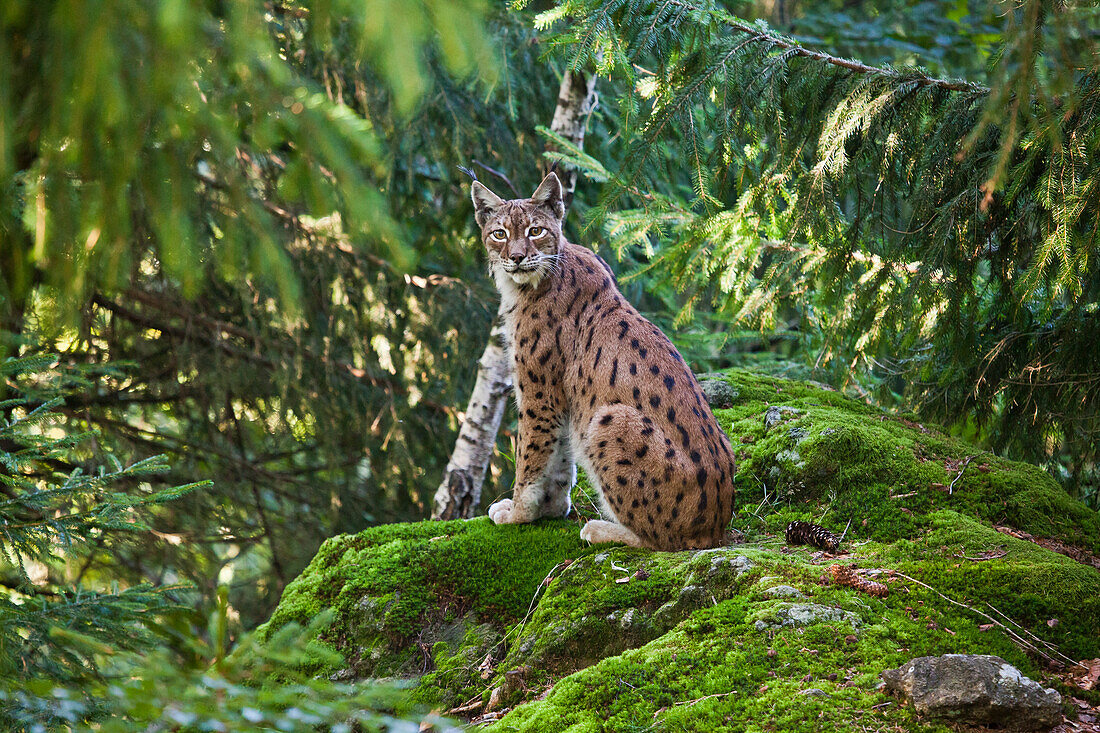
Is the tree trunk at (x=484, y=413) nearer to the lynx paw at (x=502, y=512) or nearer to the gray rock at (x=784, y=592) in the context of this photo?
the lynx paw at (x=502, y=512)

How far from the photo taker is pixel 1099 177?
373cm

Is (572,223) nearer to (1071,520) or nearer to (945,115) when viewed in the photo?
(945,115)

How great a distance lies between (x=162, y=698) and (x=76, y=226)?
1.15m

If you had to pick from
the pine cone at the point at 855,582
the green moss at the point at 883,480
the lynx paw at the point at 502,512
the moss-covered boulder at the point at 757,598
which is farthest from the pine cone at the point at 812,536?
the lynx paw at the point at 502,512

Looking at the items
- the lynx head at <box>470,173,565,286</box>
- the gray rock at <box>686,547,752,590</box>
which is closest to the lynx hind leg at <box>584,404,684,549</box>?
the gray rock at <box>686,547,752,590</box>

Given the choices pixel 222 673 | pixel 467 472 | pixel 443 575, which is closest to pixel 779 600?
pixel 443 575

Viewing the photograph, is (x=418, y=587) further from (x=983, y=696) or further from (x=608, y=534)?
(x=983, y=696)

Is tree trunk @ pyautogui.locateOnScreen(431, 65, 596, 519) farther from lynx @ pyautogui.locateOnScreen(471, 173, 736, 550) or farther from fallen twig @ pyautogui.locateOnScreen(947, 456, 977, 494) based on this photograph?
fallen twig @ pyautogui.locateOnScreen(947, 456, 977, 494)

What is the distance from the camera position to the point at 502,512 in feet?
17.2

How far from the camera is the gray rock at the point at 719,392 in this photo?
6.70 meters

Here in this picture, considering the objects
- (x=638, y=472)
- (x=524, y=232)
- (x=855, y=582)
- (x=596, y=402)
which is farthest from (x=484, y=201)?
(x=855, y=582)

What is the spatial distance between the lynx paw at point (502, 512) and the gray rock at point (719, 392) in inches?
87.2

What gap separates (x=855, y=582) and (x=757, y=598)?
48 cm

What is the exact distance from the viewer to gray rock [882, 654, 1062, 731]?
277 centimetres
